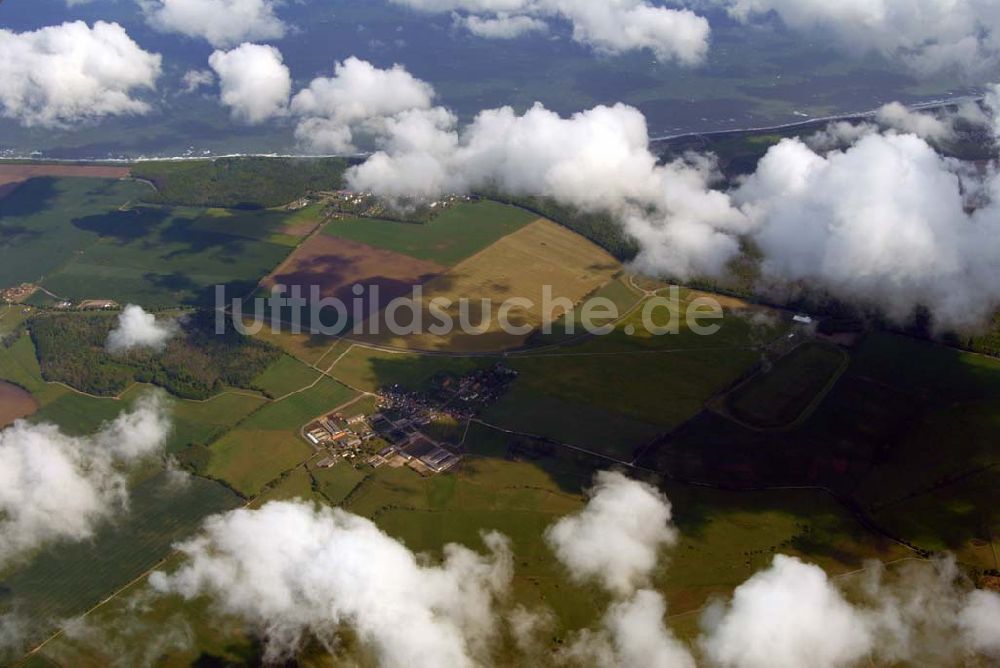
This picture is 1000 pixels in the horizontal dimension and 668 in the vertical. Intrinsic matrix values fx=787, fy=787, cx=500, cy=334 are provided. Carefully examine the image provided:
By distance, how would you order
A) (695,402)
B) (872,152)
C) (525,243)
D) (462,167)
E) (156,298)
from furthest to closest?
(462,167), (525,243), (156,298), (872,152), (695,402)

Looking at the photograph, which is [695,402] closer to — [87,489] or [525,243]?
[525,243]

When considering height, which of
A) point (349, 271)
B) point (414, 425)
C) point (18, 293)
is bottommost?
point (414, 425)

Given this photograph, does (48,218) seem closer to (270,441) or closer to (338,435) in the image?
(270,441)

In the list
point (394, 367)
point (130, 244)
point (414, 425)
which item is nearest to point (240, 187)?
point (130, 244)

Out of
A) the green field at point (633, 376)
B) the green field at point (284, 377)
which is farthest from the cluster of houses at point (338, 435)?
the green field at point (633, 376)

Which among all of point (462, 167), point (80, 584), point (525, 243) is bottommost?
point (80, 584)

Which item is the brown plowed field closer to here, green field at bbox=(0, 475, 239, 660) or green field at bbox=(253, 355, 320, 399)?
green field at bbox=(253, 355, 320, 399)

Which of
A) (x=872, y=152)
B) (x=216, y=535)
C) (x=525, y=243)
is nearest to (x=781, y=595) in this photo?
(x=216, y=535)
